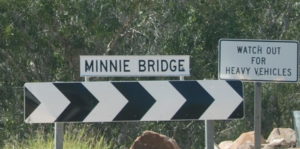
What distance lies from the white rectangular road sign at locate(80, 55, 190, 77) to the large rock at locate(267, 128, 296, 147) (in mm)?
6889

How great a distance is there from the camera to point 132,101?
5.68 m

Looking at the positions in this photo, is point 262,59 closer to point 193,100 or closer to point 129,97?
point 193,100

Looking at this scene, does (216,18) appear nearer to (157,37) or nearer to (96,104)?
(157,37)

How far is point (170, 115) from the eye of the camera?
5738 mm

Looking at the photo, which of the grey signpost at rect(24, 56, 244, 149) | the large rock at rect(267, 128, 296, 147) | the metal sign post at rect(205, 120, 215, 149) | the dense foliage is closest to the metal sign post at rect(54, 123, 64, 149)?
the grey signpost at rect(24, 56, 244, 149)

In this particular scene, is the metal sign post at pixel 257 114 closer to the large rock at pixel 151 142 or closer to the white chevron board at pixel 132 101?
the white chevron board at pixel 132 101

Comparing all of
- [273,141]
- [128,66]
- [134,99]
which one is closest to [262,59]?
[128,66]

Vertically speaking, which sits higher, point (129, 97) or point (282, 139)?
point (129, 97)

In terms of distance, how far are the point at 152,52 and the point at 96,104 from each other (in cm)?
1057

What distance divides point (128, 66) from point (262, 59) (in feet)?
5.58

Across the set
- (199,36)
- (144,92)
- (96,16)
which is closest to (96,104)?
(144,92)

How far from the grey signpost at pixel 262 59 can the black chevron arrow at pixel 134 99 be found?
1487 mm

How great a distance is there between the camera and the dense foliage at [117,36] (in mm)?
14914

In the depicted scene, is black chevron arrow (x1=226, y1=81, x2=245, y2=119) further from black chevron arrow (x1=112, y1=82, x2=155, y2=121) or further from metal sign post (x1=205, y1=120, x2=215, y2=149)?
black chevron arrow (x1=112, y1=82, x2=155, y2=121)
